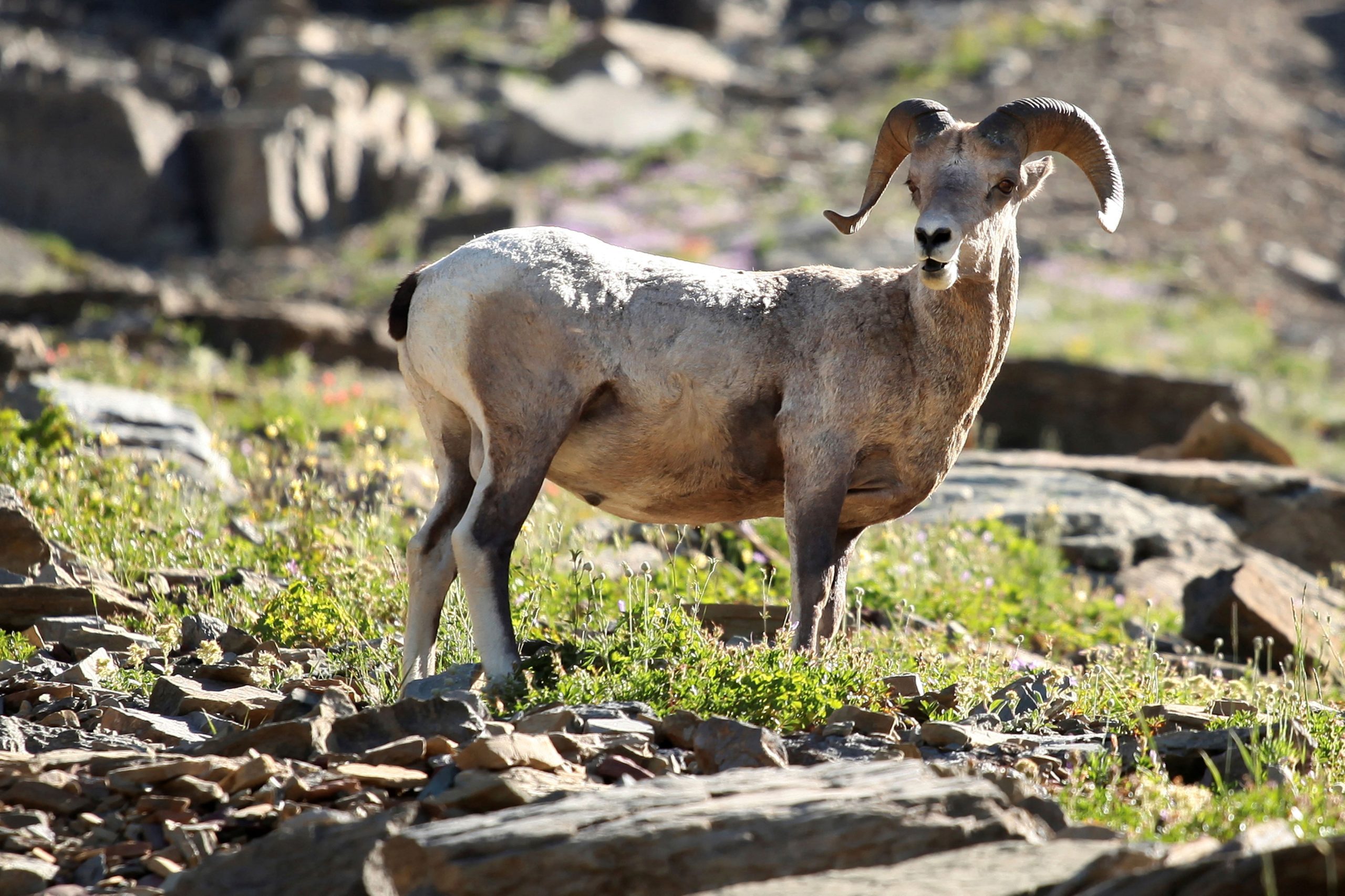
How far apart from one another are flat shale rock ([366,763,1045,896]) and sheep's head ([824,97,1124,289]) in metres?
2.41

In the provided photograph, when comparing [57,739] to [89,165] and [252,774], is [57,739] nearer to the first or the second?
[252,774]

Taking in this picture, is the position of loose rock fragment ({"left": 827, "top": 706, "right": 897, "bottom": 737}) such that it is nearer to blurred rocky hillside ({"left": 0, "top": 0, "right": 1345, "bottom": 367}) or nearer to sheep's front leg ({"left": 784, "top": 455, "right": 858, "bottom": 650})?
sheep's front leg ({"left": 784, "top": 455, "right": 858, "bottom": 650})

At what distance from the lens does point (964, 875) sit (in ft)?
10.8

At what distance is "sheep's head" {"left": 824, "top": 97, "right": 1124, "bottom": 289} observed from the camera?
17.9 feet

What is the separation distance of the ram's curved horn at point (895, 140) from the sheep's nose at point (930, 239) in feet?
1.94

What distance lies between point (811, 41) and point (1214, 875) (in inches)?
1369

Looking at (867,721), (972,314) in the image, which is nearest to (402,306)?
(972,314)

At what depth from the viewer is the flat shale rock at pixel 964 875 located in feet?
10.5

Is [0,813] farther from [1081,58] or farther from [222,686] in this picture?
[1081,58]

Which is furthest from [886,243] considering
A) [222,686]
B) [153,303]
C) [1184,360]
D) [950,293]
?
[222,686]

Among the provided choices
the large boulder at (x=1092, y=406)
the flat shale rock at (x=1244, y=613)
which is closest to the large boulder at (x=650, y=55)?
the large boulder at (x=1092, y=406)

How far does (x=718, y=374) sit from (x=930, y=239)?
41.5 inches

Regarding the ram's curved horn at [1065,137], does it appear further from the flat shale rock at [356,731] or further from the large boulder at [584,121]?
the large boulder at [584,121]

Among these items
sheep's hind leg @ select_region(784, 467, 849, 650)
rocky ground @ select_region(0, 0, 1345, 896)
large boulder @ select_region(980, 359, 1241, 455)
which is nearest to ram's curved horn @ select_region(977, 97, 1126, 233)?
sheep's hind leg @ select_region(784, 467, 849, 650)
